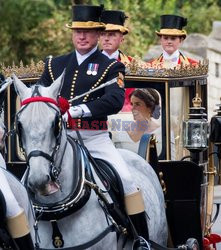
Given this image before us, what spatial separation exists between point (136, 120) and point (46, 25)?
1572 cm

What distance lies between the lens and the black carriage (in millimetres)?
10938

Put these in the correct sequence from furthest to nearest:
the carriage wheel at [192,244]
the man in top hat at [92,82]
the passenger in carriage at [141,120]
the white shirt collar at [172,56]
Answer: the white shirt collar at [172,56] < the passenger in carriage at [141,120] < the carriage wheel at [192,244] < the man in top hat at [92,82]

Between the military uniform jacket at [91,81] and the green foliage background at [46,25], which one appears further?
the green foliage background at [46,25]

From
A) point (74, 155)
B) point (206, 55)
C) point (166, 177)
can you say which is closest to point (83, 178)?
point (74, 155)

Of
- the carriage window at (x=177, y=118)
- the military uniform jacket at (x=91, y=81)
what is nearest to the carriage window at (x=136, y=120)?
the carriage window at (x=177, y=118)

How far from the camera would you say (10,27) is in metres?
27.1

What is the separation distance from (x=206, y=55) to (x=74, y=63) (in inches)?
638

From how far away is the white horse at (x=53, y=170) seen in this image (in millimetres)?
8500

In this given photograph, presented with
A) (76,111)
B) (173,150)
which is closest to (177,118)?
(173,150)

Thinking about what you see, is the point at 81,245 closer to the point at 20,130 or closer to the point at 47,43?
the point at 20,130

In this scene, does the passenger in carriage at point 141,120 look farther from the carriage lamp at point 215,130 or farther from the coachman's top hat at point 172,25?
the coachman's top hat at point 172,25

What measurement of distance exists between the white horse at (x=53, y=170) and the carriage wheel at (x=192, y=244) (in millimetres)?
1435

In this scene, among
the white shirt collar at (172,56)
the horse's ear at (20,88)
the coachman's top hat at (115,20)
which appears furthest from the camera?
the white shirt collar at (172,56)

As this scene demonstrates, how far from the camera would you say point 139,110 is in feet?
37.0
